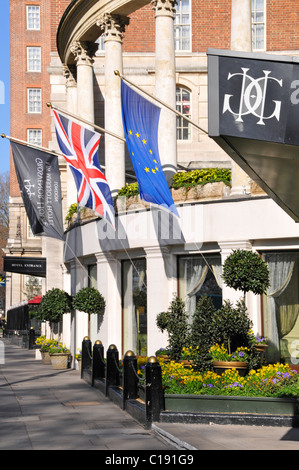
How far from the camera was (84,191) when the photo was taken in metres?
21.6

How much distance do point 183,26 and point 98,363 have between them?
1725 centimetres

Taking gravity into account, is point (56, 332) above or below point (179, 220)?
below

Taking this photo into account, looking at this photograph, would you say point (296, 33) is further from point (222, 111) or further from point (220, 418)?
point (222, 111)

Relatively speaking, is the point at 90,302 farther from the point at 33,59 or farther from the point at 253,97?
the point at 33,59

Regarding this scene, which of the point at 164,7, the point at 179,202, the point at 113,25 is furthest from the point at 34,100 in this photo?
the point at 179,202

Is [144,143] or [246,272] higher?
[144,143]

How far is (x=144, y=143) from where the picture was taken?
18.1m

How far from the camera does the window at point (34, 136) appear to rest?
6700 cm

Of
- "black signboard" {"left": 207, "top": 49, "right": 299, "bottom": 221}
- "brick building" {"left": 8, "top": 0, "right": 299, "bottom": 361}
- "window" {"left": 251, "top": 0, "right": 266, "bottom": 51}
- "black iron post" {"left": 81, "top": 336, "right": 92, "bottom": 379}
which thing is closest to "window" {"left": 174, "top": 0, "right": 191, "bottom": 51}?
"brick building" {"left": 8, "top": 0, "right": 299, "bottom": 361}

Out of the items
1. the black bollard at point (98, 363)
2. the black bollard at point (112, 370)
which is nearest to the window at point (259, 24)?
the black bollard at point (98, 363)

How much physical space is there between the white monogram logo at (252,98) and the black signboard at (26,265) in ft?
105

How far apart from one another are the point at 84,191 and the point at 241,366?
7.81m

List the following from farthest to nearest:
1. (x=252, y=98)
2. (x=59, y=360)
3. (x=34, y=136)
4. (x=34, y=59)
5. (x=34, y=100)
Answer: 1. (x=34, y=59)
2. (x=34, y=100)
3. (x=34, y=136)
4. (x=59, y=360)
5. (x=252, y=98)
